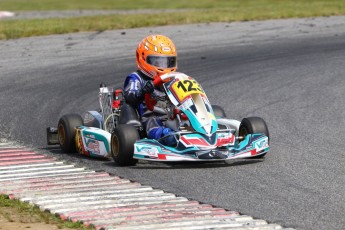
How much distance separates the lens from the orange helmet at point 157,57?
10367 millimetres

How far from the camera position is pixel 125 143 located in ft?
30.5

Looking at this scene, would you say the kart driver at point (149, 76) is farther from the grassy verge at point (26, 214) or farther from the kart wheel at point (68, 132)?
the grassy verge at point (26, 214)

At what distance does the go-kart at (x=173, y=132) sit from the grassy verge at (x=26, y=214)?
73.9 inches

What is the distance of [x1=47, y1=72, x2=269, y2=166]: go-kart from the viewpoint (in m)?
9.23

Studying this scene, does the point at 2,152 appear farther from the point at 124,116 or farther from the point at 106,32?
the point at 106,32

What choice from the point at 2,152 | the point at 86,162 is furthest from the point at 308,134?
the point at 2,152

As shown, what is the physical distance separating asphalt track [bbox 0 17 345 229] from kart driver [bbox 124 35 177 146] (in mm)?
680

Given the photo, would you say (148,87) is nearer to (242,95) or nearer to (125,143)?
(125,143)

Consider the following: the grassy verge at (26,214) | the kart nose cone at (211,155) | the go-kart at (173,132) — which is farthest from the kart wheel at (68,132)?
the grassy verge at (26,214)

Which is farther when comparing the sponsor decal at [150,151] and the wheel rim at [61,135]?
the wheel rim at [61,135]

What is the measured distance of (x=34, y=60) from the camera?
17.4 meters

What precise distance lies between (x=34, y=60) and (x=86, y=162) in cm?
780

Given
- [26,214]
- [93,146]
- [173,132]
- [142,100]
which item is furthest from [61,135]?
[26,214]

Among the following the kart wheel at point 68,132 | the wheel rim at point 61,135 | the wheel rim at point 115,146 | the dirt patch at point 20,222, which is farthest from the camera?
the wheel rim at point 61,135
